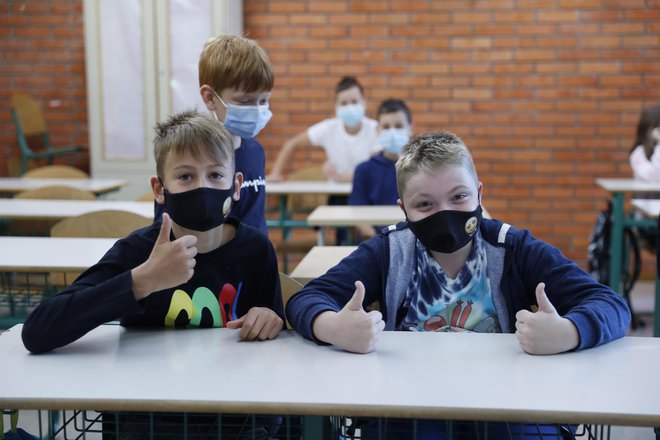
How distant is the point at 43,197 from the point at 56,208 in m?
0.42

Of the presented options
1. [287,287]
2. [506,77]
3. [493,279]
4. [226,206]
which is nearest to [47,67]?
[506,77]

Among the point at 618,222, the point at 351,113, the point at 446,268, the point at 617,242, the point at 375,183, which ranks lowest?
the point at 617,242

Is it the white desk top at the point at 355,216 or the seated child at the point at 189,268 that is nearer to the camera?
the seated child at the point at 189,268

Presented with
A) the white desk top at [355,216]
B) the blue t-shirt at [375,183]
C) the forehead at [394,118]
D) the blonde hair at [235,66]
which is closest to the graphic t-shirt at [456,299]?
the blonde hair at [235,66]

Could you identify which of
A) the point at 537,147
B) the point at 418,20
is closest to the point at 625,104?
the point at 537,147

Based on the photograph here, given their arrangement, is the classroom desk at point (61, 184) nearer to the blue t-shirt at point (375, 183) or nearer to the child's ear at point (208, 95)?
the blue t-shirt at point (375, 183)

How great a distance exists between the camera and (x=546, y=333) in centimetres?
129

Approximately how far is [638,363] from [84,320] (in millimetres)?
964

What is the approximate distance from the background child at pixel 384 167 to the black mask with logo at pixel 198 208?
2397mm

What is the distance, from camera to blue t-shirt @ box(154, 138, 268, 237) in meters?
2.24

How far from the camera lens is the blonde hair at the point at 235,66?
2.13m

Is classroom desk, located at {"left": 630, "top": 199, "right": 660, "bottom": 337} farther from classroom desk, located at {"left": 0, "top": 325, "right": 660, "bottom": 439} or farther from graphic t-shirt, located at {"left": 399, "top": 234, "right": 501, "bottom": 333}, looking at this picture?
classroom desk, located at {"left": 0, "top": 325, "right": 660, "bottom": 439}

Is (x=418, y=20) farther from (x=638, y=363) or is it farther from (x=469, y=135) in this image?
(x=638, y=363)

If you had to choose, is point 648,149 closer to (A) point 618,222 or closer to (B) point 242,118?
(A) point 618,222
